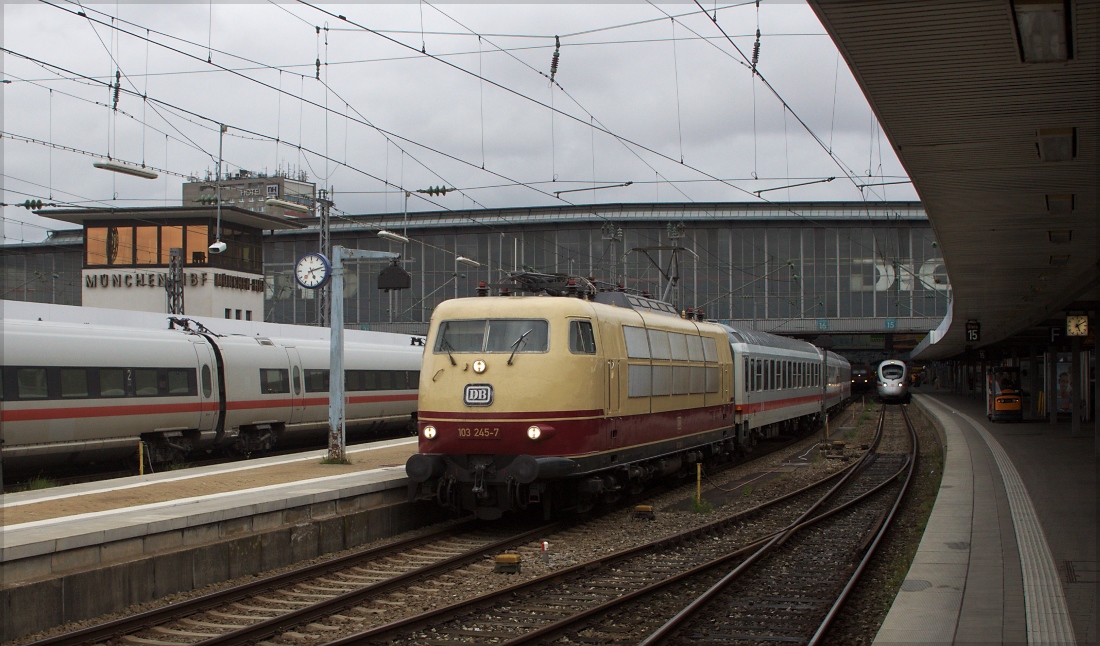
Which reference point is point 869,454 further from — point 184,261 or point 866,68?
point 184,261

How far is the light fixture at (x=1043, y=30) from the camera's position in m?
6.12

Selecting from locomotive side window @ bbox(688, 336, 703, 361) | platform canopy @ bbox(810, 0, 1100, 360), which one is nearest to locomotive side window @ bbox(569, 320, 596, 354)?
platform canopy @ bbox(810, 0, 1100, 360)

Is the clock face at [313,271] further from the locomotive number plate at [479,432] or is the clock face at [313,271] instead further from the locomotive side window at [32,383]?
the locomotive number plate at [479,432]

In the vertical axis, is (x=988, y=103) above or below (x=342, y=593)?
above

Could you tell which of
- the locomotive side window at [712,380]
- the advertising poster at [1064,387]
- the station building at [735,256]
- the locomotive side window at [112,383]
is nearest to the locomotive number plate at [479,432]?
the locomotive side window at [712,380]

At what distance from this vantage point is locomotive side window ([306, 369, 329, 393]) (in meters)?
24.6

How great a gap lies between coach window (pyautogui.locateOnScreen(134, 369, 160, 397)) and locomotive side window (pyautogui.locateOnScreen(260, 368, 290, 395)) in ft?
11.8

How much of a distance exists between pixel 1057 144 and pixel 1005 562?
487 cm

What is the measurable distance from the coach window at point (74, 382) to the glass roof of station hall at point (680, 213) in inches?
1774

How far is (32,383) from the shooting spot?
16.4 m

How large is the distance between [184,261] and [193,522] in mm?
37576

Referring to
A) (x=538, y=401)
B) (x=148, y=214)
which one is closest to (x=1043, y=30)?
(x=538, y=401)

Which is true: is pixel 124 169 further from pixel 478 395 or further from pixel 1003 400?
pixel 1003 400

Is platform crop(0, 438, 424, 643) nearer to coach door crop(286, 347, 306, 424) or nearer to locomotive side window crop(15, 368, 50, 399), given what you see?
locomotive side window crop(15, 368, 50, 399)
